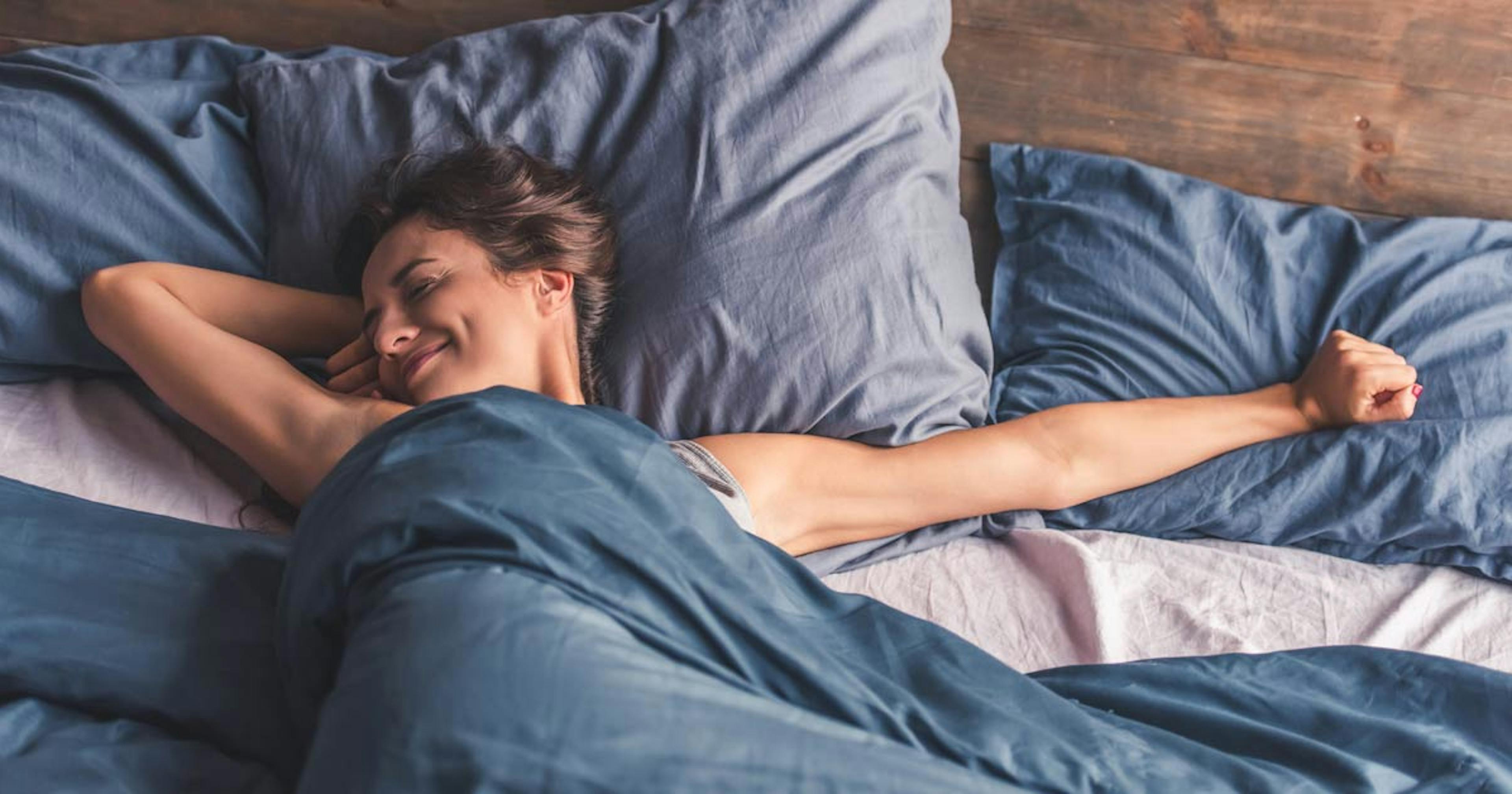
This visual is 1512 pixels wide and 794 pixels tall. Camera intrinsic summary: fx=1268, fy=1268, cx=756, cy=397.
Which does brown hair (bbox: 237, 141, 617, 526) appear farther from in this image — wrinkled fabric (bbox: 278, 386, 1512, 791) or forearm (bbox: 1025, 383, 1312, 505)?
forearm (bbox: 1025, 383, 1312, 505)

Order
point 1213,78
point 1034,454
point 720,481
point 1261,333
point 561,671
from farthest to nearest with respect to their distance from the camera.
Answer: point 1213,78 < point 1261,333 < point 1034,454 < point 720,481 < point 561,671

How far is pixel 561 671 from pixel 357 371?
56 centimetres

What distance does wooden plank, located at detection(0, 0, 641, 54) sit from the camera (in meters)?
1.63

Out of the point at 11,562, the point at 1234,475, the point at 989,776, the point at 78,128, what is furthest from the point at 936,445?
the point at 78,128

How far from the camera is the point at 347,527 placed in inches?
37.8

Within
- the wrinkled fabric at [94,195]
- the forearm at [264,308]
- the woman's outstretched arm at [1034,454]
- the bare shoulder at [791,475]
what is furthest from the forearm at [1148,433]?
the wrinkled fabric at [94,195]

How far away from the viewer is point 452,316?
4.08ft

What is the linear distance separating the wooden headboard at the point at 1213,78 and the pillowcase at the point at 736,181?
0.14m

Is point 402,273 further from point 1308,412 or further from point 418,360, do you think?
point 1308,412

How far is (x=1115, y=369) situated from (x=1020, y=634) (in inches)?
14.5

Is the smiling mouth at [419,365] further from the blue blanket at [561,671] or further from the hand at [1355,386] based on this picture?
the hand at [1355,386]

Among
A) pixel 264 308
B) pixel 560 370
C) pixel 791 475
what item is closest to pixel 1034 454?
pixel 791 475

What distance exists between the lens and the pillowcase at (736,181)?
1.34 m

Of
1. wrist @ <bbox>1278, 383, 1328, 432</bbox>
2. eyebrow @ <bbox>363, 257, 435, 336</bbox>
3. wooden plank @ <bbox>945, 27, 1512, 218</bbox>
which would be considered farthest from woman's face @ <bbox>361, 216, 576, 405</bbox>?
wrist @ <bbox>1278, 383, 1328, 432</bbox>
